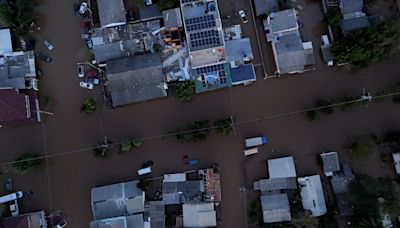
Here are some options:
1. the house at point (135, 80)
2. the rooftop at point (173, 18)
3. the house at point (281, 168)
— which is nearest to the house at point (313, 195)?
the house at point (281, 168)

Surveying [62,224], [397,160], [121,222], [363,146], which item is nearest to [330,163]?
[363,146]

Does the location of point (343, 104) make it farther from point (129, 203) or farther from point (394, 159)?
point (129, 203)

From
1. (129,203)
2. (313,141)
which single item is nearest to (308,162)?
(313,141)

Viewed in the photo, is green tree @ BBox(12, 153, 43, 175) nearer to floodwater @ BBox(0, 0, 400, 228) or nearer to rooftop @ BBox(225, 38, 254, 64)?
floodwater @ BBox(0, 0, 400, 228)

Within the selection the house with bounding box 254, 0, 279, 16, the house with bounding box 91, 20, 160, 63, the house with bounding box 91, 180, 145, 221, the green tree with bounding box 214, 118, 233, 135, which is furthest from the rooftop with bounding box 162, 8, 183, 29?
the house with bounding box 91, 180, 145, 221

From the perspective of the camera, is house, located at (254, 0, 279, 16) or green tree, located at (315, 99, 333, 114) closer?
green tree, located at (315, 99, 333, 114)

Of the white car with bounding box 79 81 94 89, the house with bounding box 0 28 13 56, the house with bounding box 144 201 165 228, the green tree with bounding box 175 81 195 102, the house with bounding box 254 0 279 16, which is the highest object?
the house with bounding box 0 28 13 56

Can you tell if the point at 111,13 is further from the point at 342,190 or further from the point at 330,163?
the point at 342,190
